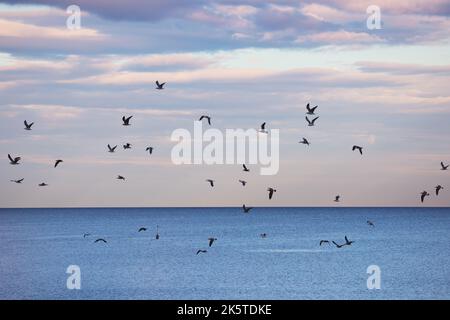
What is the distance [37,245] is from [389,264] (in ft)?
226

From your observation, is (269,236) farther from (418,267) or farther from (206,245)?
(418,267)

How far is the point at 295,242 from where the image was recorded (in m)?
151

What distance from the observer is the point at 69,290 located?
7975 centimetres

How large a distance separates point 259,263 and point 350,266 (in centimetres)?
1216
